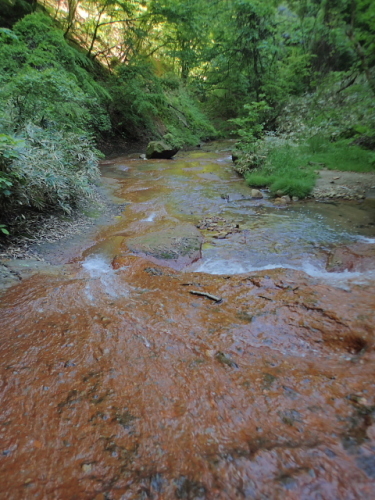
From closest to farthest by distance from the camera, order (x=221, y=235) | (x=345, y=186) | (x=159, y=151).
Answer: (x=221, y=235), (x=345, y=186), (x=159, y=151)

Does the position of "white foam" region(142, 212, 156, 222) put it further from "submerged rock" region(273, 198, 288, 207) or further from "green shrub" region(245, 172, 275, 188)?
"green shrub" region(245, 172, 275, 188)

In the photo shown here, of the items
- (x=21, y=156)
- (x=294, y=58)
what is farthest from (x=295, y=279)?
(x=294, y=58)

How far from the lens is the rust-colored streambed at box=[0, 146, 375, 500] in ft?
4.26

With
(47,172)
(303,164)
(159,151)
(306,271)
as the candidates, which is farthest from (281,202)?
(159,151)

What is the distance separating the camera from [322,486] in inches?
47.3

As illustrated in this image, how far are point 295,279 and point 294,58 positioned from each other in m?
15.4

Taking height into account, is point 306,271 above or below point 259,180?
above

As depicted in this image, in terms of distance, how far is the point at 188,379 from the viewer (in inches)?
75.3

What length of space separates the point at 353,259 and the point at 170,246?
8.32 ft

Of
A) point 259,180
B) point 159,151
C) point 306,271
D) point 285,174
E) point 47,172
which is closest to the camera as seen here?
point 306,271

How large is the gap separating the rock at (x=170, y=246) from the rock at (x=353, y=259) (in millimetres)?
1847

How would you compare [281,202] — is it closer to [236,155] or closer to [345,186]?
[345,186]

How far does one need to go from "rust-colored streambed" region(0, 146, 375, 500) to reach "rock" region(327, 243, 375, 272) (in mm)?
180

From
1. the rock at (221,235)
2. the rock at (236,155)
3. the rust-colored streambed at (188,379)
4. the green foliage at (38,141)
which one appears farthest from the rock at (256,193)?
the green foliage at (38,141)
